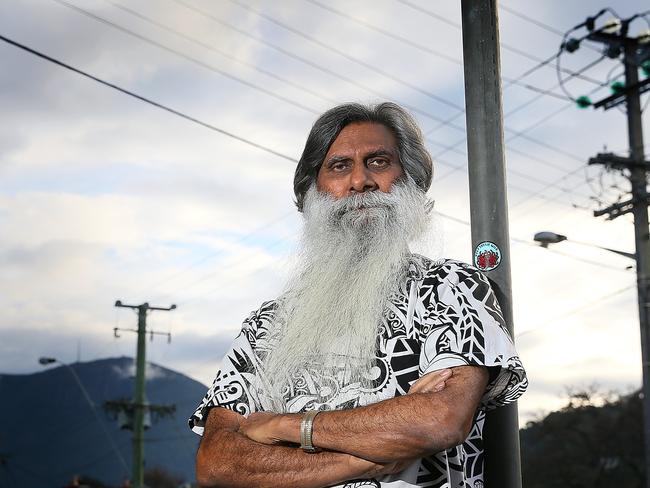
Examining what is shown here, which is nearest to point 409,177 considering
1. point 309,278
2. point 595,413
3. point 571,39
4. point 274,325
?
point 309,278

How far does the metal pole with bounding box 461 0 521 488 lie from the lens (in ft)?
9.39

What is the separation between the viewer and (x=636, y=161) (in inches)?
646

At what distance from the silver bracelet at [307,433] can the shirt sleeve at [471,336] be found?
0.33m

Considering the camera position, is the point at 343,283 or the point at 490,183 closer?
the point at 343,283

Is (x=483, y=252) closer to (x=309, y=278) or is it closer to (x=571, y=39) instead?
(x=309, y=278)

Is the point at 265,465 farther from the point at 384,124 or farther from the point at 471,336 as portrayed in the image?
the point at 384,124

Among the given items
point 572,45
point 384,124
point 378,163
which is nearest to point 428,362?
point 378,163

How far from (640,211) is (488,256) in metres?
13.9

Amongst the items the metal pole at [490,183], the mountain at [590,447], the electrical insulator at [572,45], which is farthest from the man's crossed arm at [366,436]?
the mountain at [590,447]

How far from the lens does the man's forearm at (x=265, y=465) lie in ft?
7.67

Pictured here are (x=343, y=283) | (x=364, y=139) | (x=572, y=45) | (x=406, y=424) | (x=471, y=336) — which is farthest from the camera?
(x=572, y=45)

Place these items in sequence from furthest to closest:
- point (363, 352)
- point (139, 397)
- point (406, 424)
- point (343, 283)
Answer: point (139, 397), point (343, 283), point (363, 352), point (406, 424)

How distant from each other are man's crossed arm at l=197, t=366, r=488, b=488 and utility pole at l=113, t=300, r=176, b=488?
26840mm

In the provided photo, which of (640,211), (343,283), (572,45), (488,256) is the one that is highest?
(572,45)
